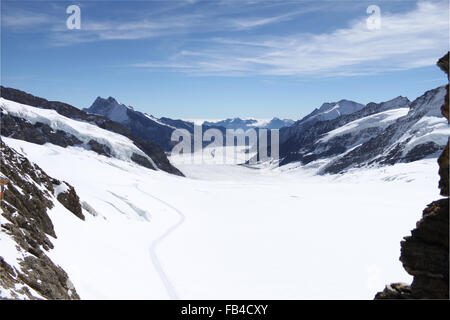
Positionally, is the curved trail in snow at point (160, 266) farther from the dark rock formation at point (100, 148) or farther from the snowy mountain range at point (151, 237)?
the dark rock formation at point (100, 148)

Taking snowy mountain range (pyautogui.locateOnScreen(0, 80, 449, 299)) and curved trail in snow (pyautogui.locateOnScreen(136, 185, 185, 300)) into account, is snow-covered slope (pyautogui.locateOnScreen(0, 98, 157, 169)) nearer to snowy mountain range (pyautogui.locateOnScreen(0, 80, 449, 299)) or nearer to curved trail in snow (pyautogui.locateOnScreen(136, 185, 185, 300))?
snowy mountain range (pyautogui.locateOnScreen(0, 80, 449, 299))

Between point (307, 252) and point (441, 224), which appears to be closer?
point (441, 224)

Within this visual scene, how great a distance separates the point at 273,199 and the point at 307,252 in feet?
106

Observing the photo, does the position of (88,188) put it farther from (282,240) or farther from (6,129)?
(6,129)

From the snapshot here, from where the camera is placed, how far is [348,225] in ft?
133

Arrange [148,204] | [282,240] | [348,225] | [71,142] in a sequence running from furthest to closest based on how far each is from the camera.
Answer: [71,142] < [148,204] < [348,225] < [282,240]

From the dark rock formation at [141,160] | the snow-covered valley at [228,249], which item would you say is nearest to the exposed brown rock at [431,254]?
the snow-covered valley at [228,249]

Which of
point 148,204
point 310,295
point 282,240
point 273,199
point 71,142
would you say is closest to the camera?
point 310,295

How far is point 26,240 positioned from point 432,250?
15018mm

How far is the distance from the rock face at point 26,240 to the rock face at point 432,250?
1156 cm

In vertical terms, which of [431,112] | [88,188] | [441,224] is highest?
[431,112]

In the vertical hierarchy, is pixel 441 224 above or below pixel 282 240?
above
